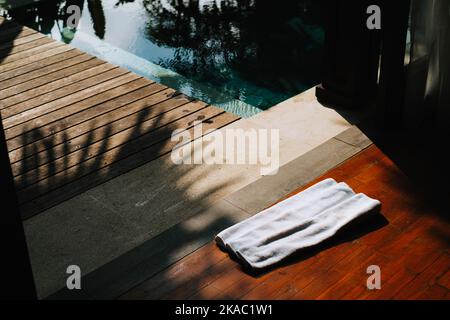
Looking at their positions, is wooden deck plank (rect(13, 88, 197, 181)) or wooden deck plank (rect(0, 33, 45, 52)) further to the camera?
wooden deck plank (rect(0, 33, 45, 52))

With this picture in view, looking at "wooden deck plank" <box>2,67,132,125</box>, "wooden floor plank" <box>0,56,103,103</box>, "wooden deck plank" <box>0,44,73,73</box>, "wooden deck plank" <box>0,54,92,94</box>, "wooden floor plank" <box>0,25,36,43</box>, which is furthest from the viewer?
"wooden floor plank" <box>0,25,36,43</box>

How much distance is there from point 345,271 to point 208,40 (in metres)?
3.29

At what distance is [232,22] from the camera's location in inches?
228

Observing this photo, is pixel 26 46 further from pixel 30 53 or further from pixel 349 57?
pixel 349 57

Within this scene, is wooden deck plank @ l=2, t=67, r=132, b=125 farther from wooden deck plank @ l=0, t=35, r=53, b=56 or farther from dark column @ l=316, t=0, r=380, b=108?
dark column @ l=316, t=0, r=380, b=108

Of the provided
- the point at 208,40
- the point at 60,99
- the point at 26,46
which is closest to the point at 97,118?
the point at 60,99

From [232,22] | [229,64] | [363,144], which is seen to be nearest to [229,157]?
[363,144]

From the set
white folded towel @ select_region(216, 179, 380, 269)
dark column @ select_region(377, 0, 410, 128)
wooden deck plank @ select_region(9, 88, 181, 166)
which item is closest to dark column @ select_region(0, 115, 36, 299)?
white folded towel @ select_region(216, 179, 380, 269)

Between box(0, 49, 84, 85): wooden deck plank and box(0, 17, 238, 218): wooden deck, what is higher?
box(0, 49, 84, 85): wooden deck plank

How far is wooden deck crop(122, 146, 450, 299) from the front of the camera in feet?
8.50

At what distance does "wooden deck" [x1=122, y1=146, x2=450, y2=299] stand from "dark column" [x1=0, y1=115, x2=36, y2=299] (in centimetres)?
59

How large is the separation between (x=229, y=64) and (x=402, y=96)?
1.83 m

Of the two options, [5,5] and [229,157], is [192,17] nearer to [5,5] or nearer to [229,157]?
[5,5]
